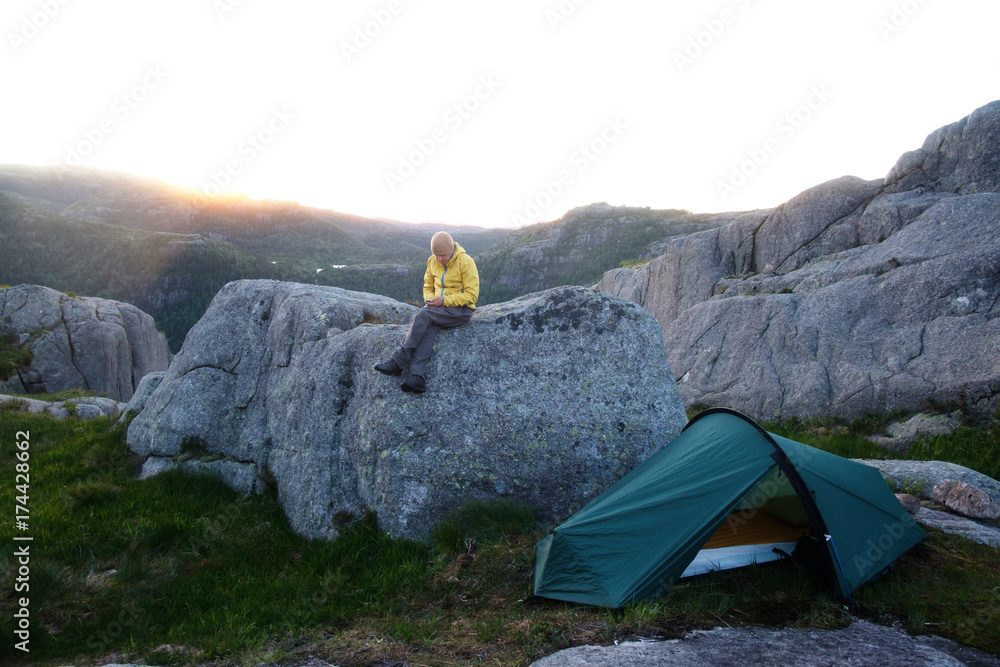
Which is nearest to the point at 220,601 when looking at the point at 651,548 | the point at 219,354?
the point at 651,548

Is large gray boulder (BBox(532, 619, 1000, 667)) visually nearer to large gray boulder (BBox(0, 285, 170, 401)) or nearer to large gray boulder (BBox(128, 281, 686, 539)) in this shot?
large gray boulder (BBox(128, 281, 686, 539))

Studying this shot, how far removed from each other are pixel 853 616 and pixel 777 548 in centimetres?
122

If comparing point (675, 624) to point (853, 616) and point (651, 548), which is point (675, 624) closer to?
point (651, 548)

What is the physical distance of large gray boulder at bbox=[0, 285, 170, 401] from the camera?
97.5ft

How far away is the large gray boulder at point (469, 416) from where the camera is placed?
7.77 metres

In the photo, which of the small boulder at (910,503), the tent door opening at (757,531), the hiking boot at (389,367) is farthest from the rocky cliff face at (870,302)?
the hiking boot at (389,367)

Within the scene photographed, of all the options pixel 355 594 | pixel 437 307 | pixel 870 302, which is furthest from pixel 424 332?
pixel 870 302

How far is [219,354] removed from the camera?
1138 centimetres

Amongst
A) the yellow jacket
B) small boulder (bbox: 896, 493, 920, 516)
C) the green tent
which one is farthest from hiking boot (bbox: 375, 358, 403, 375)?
small boulder (bbox: 896, 493, 920, 516)

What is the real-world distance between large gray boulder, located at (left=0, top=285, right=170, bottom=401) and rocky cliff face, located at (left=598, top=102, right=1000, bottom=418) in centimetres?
3330

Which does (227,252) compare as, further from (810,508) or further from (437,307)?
(810,508)

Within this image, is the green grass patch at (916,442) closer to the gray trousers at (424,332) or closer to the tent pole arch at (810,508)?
the tent pole arch at (810,508)

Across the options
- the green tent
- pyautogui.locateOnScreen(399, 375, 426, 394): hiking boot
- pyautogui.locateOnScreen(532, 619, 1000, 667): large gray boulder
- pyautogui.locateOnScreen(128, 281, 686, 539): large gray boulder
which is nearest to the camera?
pyautogui.locateOnScreen(532, 619, 1000, 667): large gray boulder

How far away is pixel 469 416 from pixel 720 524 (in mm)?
3801
